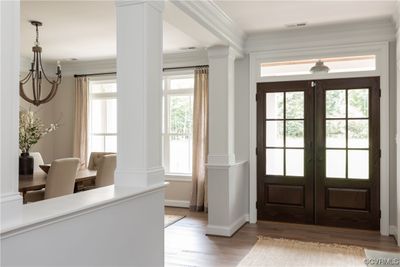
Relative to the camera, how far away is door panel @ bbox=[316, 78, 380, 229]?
456cm

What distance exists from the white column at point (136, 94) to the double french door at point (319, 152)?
9.18 feet

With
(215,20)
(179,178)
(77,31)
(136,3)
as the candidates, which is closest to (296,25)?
(215,20)

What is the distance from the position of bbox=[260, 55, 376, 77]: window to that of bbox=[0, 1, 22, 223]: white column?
3.93m

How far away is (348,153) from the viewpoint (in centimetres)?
468

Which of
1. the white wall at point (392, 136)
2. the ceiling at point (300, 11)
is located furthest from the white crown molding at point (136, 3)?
the white wall at point (392, 136)

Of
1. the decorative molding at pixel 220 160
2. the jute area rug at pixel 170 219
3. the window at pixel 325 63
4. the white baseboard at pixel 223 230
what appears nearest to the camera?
the white baseboard at pixel 223 230

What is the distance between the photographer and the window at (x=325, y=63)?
15.2 ft

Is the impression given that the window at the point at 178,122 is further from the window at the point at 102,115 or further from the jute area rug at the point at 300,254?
the jute area rug at the point at 300,254

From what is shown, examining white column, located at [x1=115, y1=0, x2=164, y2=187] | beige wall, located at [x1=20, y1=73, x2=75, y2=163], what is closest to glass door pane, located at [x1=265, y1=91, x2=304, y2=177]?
white column, located at [x1=115, y1=0, x2=164, y2=187]

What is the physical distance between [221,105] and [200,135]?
4.41 feet

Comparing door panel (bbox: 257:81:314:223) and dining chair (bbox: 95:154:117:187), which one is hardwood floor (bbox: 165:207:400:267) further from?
dining chair (bbox: 95:154:117:187)

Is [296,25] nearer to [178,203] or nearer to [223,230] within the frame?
[223,230]

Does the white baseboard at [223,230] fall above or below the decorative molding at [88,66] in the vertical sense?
below

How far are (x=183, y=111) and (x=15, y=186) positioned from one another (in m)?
4.69
